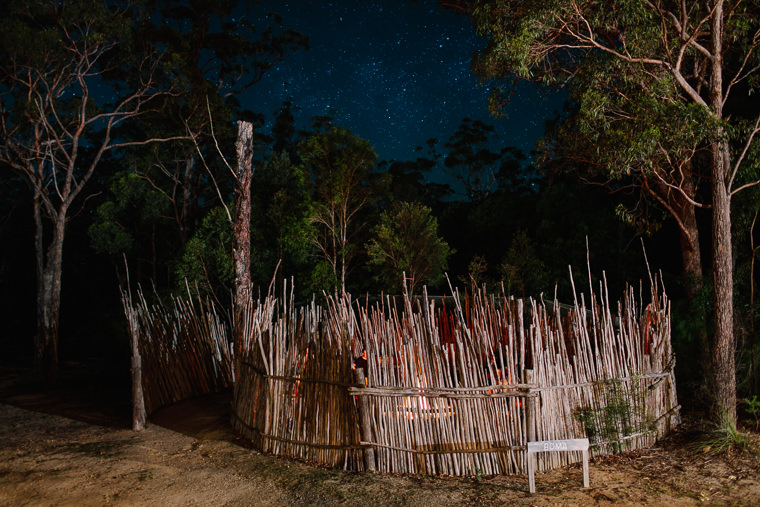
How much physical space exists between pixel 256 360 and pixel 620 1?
4889 mm

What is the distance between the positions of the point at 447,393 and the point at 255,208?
1087 centimetres

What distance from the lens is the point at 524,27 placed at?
5988mm

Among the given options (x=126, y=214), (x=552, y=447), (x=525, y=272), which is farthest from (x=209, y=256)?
(x=552, y=447)

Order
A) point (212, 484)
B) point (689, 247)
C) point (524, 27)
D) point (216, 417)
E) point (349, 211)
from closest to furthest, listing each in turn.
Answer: point (212, 484) → point (216, 417) → point (524, 27) → point (689, 247) → point (349, 211)

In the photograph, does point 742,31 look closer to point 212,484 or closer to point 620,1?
point 620,1

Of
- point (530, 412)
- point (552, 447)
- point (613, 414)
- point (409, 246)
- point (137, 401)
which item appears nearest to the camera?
point (552, 447)

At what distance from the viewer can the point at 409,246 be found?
12.0 metres

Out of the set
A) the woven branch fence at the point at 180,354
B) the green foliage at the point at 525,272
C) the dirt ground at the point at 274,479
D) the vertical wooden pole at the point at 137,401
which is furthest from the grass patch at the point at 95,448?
the green foliage at the point at 525,272

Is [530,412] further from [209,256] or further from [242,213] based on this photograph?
[209,256]

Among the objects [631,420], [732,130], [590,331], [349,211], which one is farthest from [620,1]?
[349,211]

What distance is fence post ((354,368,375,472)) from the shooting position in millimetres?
3852

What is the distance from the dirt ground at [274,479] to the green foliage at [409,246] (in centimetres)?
726

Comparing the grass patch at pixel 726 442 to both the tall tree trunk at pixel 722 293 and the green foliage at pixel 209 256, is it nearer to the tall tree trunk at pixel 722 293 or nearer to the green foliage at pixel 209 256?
the tall tree trunk at pixel 722 293

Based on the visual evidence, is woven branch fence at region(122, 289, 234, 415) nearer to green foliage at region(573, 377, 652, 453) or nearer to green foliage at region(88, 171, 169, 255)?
green foliage at region(573, 377, 652, 453)
